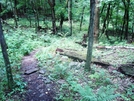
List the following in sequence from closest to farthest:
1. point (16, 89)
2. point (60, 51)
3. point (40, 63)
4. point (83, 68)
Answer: point (16, 89) < point (83, 68) < point (40, 63) < point (60, 51)

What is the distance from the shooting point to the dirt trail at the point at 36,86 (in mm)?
5480

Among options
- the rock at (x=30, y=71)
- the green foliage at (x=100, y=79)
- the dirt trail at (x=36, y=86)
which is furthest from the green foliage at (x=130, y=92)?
the rock at (x=30, y=71)

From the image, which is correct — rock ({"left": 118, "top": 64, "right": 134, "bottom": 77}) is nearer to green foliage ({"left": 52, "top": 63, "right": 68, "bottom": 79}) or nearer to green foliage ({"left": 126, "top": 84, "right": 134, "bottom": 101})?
green foliage ({"left": 126, "top": 84, "right": 134, "bottom": 101})

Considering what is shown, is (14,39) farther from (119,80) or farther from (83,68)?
(119,80)

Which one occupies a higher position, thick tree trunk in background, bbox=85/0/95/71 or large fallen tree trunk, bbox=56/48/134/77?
thick tree trunk in background, bbox=85/0/95/71

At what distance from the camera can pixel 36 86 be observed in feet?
20.1

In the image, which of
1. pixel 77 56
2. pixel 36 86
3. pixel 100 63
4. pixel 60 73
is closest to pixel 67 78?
pixel 60 73

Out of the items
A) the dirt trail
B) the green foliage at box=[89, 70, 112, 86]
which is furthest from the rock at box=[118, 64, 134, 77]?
the dirt trail

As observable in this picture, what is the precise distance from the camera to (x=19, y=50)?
1009cm

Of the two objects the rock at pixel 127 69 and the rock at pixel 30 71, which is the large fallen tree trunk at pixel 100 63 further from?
the rock at pixel 30 71

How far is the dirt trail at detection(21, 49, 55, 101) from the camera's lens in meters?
5.48

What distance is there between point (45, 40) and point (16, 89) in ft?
28.2

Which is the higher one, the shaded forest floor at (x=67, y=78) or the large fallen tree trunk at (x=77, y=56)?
the large fallen tree trunk at (x=77, y=56)

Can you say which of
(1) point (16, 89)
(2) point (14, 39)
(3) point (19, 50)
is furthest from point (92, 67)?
(2) point (14, 39)
